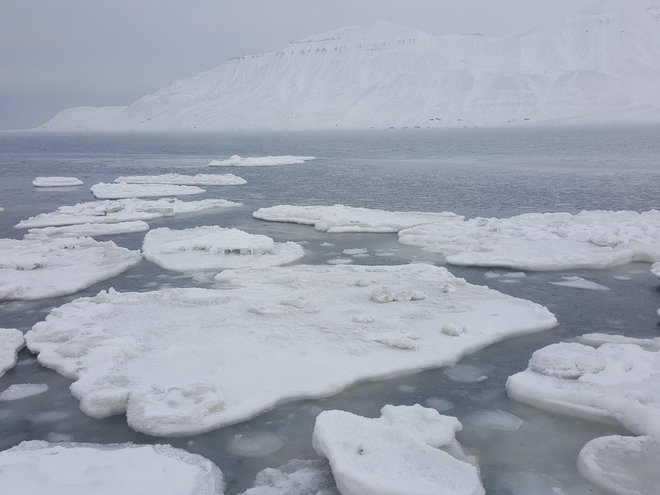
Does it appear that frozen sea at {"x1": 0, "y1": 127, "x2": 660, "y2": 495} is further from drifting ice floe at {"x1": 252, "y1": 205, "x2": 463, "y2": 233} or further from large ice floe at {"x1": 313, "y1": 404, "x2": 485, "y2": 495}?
drifting ice floe at {"x1": 252, "y1": 205, "x2": 463, "y2": 233}

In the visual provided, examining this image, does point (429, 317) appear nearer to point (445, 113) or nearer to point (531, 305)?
point (531, 305)

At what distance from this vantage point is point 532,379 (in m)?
7.70

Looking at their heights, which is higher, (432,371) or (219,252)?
(219,252)

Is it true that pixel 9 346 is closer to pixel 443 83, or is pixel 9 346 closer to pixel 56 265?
pixel 56 265

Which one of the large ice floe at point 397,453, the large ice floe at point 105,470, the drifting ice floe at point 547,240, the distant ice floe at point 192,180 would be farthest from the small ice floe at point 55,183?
the large ice floe at point 397,453

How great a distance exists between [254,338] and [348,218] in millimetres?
10893

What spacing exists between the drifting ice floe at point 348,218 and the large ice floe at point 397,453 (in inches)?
488

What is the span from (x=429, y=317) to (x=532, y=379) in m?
2.73

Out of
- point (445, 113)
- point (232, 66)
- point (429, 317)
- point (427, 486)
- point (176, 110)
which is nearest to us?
point (427, 486)

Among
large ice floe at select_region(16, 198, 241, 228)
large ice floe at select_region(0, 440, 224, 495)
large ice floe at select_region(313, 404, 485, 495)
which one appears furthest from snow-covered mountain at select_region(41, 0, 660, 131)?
large ice floe at select_region(0, 440, 224, 495)

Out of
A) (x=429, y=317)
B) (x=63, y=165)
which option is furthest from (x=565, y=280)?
(x=63, y=165)

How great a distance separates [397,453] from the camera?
589cm

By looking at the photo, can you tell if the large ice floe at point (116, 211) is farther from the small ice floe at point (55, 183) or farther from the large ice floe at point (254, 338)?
the large ice floe at point (254, 338)

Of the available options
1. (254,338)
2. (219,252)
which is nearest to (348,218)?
(219,252)
